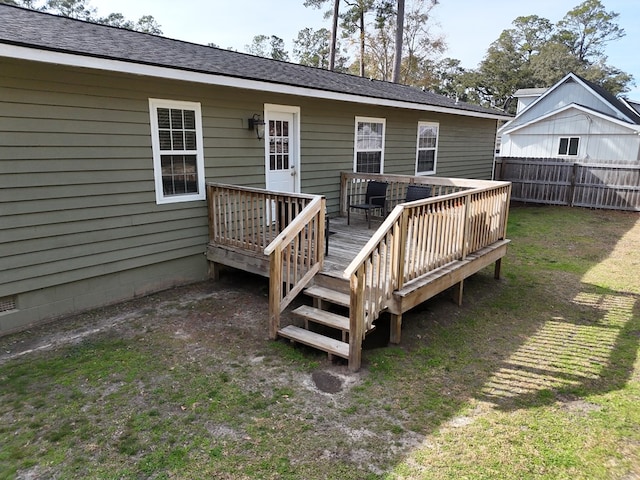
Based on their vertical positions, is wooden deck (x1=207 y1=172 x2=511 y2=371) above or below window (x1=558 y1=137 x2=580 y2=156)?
below

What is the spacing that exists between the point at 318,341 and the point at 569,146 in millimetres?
19598

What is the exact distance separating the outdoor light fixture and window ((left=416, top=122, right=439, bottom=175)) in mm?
4960

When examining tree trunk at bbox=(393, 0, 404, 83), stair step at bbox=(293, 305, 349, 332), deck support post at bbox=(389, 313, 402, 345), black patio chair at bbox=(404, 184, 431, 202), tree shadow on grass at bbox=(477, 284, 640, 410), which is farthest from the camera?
tree trunk at bbox=(393, 0, 404, 83)

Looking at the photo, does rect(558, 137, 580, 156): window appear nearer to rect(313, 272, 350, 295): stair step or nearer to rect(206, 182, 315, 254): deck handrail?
rect(206, 182, 315, 254): deck handrail

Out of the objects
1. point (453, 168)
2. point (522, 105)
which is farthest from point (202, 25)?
point (453, 168)

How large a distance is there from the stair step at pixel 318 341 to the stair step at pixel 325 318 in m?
0.13

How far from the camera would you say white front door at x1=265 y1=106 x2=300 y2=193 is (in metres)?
6.68

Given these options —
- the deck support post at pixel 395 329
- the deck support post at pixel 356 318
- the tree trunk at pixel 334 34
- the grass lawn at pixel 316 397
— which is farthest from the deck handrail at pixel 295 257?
the tree trunk at pixel 334 34

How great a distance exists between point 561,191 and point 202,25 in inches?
1308

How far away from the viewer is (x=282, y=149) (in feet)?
22.8

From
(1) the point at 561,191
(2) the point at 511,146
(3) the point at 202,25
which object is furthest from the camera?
(3) the point at 202,25

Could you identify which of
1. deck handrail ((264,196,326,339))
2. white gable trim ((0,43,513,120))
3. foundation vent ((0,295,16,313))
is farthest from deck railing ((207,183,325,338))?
foundation vent ((0,295,16,313))

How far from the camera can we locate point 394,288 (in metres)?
4.14

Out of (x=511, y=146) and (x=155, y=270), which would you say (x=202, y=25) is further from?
(x=155, y=270)
